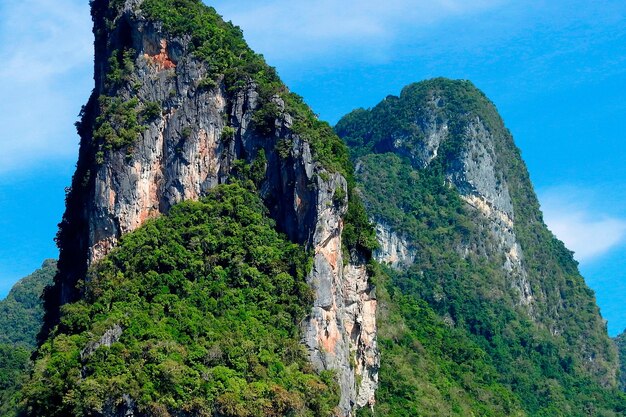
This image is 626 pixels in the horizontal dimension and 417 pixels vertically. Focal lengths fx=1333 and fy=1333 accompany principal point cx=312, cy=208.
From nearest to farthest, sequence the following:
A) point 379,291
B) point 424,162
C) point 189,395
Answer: point 189,395 < point 379,291 < point 424,162

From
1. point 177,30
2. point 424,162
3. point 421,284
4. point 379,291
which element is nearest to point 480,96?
point 424,162

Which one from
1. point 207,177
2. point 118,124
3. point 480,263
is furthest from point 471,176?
point 118,124

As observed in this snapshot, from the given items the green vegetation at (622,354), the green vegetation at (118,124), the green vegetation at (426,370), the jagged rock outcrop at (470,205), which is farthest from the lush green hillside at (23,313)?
the green vegetation at (622,354)

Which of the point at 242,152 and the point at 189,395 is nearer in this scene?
the point at 189,395

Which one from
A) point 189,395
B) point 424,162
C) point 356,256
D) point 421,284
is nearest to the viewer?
point 189,395

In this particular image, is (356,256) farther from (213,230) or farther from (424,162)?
(424,162)

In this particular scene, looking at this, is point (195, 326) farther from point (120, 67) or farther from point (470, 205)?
point (470, 205)

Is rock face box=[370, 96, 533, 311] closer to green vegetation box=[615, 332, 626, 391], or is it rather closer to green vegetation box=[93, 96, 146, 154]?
green vegetation box=[615, 332, 626, 391]
